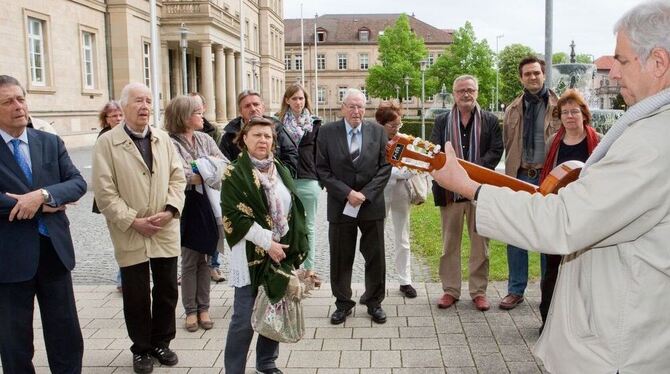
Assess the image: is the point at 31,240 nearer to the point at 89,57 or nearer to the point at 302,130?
the point at 302,130

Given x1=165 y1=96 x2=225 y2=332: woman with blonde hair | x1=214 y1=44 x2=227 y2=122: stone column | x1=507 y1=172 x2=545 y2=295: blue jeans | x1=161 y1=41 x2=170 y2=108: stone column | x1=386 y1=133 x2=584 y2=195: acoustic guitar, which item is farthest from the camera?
x1=214 y1=44 x2=227 y2=122: stone column

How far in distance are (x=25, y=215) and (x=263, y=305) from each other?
1697 mm

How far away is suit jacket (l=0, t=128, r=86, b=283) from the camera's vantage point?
394 centimetres

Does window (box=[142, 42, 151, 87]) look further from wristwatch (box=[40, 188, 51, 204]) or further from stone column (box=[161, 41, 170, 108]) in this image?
wristwatch (box=[40, 188, 51, 204])

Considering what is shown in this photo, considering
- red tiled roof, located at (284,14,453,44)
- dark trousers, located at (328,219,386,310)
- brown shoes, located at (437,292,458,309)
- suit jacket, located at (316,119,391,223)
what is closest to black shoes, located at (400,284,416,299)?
brown shoes, located at (437,292,458,309)

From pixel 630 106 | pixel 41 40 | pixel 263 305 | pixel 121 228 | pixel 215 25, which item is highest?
pixel 215 25

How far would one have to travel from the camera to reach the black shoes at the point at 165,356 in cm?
502

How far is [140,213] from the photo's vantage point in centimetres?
491

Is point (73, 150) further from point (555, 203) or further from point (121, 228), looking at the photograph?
point (555, 203)

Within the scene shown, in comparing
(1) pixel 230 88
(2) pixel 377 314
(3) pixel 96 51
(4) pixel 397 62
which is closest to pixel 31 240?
(2) pixel 377 314

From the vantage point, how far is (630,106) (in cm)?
208

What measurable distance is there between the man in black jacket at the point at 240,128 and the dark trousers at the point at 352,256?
44.7 inches

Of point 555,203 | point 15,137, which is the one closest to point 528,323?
point 555,203

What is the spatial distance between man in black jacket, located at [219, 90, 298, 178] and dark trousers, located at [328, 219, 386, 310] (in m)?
1.14
